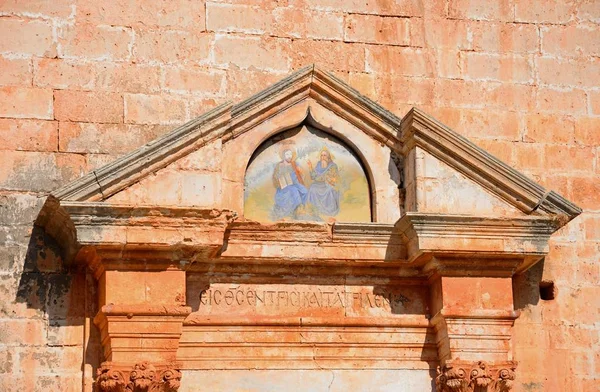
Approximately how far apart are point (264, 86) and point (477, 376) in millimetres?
2917

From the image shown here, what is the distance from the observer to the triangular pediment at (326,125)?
8.81 metres

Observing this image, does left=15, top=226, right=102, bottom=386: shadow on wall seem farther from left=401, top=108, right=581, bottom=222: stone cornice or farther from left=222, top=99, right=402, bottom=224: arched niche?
left=401, top=108, right=581, bottom=222: stone cornice

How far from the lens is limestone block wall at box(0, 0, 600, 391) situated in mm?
9094

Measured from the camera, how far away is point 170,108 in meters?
9.66

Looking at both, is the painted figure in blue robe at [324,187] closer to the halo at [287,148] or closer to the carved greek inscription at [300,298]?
the halo at [287,148]

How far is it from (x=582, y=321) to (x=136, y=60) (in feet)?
13.9

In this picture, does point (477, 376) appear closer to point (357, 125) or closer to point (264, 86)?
point (357, 125)

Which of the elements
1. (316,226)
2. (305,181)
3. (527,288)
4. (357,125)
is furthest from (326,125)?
(527,288)

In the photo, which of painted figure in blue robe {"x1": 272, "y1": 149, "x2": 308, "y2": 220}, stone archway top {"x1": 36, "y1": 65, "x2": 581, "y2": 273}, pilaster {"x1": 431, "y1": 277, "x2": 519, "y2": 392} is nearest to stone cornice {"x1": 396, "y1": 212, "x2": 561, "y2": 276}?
stone archway top {"x1": 36, "y1": 65, "x2": 581, "y2": 273}

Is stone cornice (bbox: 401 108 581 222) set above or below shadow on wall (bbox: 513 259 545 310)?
above

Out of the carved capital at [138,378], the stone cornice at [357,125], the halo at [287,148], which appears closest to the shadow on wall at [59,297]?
the carved capital at [138,378]

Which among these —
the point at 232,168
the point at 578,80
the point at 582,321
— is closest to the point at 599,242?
the point at 582,321

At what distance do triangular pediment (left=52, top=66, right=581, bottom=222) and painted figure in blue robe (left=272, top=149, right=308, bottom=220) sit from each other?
30 centimetres

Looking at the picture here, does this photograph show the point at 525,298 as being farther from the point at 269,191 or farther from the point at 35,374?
the point at 35,374
